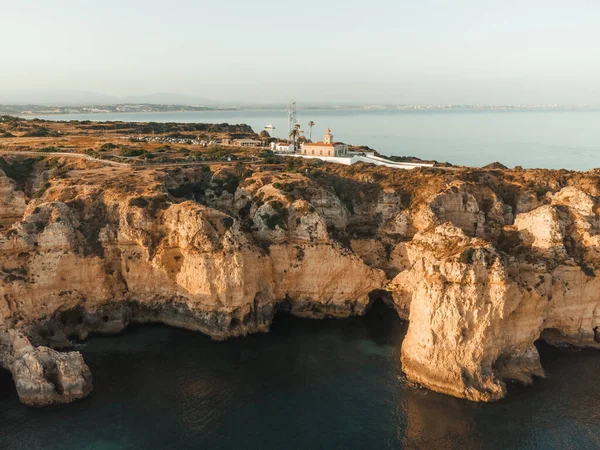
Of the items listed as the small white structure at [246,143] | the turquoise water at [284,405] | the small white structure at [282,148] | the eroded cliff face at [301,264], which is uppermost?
the small white structure at [246,143]

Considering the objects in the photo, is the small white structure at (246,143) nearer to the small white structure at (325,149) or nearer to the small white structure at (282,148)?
the small white structure at (282,148)

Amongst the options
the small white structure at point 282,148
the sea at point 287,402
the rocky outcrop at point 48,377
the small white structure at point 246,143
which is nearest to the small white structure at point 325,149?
the small white structure at point 282,148

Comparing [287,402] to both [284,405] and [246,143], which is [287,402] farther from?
[246,143]

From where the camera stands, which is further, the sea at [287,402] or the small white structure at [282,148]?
the small white structure at [282,148]

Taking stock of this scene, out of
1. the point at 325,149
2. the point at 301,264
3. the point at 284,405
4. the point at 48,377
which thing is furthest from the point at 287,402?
the point at 325,149

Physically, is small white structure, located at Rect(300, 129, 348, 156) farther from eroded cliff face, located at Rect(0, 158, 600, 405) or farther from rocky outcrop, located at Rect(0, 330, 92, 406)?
rocky outcrop, located at Rect(0, 330, 92, 406)

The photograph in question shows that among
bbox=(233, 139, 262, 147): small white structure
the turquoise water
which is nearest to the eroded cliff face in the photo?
the turquoise water

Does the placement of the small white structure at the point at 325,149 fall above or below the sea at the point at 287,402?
above
